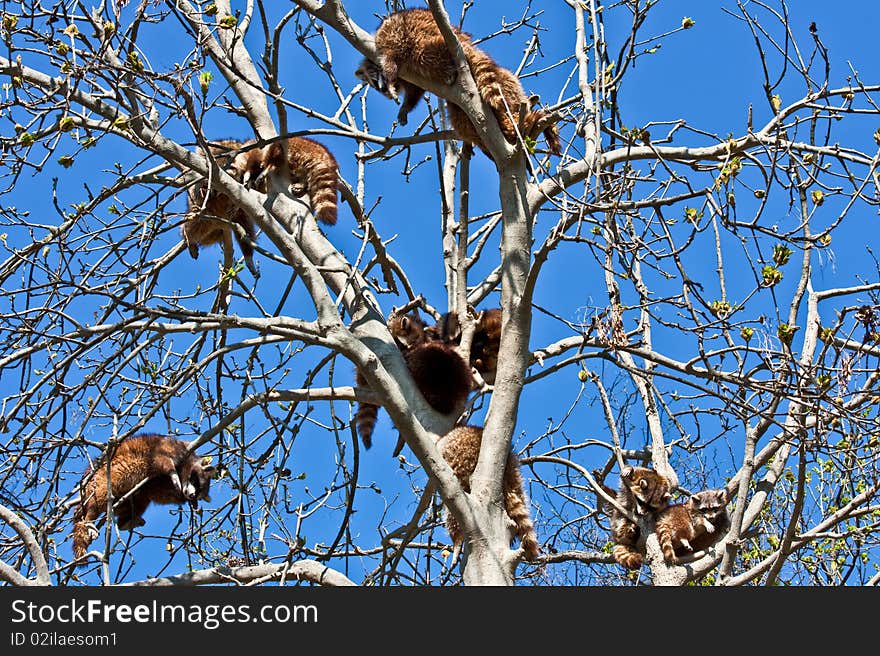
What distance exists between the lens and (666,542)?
7320 mm

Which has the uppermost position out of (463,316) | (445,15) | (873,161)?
(445,15)

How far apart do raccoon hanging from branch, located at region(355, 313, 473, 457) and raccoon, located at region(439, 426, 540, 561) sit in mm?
173

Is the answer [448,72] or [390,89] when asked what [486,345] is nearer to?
[390,89]

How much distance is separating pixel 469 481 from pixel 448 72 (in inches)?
98.7

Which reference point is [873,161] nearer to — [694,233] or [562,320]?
[694,233]

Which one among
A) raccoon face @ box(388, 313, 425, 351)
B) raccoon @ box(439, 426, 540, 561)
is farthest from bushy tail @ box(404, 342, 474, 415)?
raccoon face @ box(388, 313, 425, 351)

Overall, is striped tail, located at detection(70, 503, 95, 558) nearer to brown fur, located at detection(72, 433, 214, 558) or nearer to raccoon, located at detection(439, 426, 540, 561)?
brown fur, located at detection(72, 433, 214, 558)

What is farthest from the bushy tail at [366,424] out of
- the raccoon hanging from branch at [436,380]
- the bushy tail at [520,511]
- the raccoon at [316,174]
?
the raccoon at [316,174]

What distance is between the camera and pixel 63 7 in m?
4.87

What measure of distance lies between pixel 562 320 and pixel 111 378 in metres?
2.38

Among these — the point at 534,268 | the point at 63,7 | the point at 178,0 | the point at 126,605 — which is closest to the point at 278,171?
the point at 178,0

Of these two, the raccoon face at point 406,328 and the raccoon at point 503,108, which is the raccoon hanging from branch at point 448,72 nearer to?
the raccoon at point 503,108

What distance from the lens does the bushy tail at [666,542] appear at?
7207mm

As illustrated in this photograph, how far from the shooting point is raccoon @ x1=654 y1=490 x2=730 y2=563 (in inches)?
293
